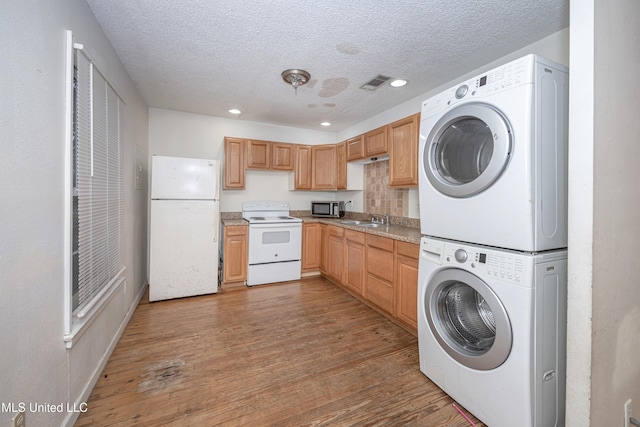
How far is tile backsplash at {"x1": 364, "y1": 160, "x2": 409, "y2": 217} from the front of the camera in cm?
327

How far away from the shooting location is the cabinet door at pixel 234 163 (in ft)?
12.2

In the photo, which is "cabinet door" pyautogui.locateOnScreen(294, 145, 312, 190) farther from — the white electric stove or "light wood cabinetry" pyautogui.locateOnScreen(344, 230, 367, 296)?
"light wood cabinetry" pyautogui.locateOnScreen(344, 230, 367, 296)

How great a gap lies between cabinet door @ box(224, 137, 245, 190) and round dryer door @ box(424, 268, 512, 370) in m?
3.00

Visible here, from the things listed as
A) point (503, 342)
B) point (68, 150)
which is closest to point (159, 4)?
point (68, 150)

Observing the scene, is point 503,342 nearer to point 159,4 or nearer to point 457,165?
point 457,165

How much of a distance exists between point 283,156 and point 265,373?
9.88 ft

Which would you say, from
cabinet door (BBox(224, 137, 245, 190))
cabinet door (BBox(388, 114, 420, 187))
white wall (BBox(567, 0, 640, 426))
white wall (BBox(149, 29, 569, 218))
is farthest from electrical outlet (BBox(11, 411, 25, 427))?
white wall (BBox(149, 29, 569, 218))

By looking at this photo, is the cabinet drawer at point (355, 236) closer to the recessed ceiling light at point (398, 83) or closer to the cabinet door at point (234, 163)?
the recessed ceiling light at point (398, 83)

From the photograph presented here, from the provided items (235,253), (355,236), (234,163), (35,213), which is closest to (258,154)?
(234,163)

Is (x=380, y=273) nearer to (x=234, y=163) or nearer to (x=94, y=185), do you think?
(x=94, y=185)

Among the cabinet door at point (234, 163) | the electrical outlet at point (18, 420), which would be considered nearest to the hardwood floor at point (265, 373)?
the electrical outlet at point (18, 420)

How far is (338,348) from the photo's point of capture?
2.12 m

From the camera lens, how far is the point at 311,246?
12.8ft

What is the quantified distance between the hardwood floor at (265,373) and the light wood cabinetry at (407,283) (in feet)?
0.66
